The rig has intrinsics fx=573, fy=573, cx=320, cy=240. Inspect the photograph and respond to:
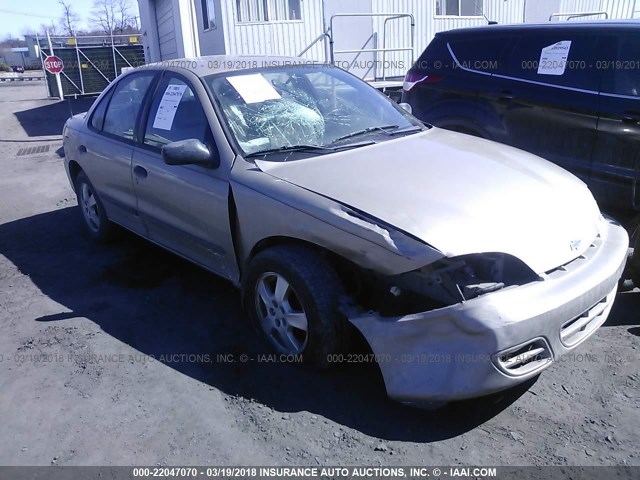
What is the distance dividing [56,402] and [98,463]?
64 centimetres

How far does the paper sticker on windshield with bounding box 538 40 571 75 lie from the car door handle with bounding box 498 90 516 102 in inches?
11.7

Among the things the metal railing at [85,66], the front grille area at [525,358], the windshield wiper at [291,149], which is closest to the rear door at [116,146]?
the windshield wiper at [291,149]

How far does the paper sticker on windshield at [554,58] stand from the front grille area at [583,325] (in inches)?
109

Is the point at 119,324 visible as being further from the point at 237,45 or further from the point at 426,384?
the point at 237,45

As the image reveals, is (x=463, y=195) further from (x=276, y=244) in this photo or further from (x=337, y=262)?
(x=276, y=244)

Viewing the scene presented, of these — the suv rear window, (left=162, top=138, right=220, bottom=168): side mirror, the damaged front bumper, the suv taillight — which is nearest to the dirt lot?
the damaged front bumper

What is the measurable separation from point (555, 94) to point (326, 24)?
8149 millimetres

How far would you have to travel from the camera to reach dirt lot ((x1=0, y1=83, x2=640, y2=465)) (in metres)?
2.67

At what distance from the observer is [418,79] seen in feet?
19.9

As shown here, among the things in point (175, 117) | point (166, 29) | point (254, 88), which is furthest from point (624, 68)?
point (166, 29)

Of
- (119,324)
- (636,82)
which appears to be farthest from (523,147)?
(119,324)

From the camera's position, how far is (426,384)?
263 centimetres

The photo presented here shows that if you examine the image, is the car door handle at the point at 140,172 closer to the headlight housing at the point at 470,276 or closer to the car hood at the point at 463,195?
the car hood at the point at 463,195

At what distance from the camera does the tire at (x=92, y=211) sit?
5.26 metres
